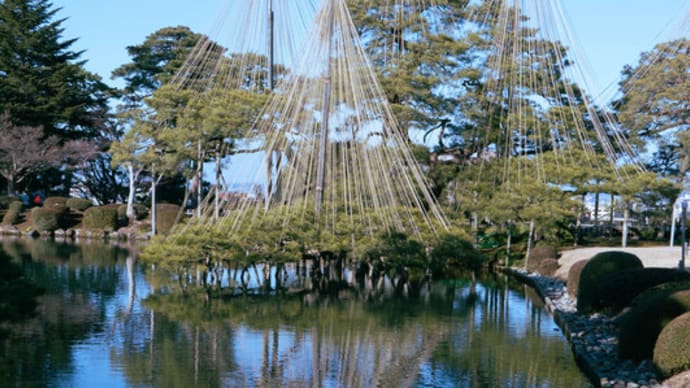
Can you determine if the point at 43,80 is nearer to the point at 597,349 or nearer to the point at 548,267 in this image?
the point at 548,267

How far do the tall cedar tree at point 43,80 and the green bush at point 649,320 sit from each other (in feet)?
112

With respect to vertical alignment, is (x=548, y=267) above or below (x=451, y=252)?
below

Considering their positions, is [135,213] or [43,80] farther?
[43,80]

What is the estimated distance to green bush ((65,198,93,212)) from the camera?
35.1 meters

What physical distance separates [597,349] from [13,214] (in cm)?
2965

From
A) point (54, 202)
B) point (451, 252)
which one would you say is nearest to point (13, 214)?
point (54, 202)

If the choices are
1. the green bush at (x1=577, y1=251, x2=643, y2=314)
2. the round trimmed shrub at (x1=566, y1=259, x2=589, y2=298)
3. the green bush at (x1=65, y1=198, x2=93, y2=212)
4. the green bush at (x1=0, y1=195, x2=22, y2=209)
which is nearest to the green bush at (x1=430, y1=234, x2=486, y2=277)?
the round trimmed shrub at (x1=566, y1=259, x2=589, y2=298)

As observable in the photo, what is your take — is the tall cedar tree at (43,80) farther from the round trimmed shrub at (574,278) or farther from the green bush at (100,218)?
the round trimmed shrub at (574,278)

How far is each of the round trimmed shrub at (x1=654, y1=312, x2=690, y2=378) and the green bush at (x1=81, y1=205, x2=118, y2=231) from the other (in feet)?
92.9

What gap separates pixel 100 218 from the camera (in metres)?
32.8

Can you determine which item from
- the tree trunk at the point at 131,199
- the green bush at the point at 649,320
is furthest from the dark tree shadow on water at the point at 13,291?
the tree trunk at the point at 131,199

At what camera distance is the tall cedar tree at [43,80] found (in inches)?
1499

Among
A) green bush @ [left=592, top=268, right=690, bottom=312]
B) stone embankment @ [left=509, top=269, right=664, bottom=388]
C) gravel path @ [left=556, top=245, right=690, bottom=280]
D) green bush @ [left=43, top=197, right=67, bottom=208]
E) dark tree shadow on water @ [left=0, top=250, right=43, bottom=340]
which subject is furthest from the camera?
green bush @ [left=43, top=197, right=67, bottom=208]

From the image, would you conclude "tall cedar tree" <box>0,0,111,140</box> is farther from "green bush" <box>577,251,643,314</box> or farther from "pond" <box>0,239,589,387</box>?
"green bush" <box>577,251,643,314</box>
